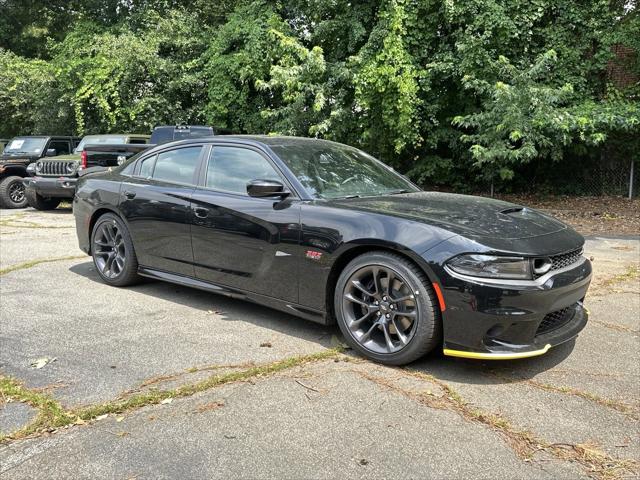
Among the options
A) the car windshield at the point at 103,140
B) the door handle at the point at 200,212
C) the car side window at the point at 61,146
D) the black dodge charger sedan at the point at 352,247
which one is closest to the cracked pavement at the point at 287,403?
the black dodge charger sedan at the point at 352,247

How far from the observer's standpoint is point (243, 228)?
4488 mm

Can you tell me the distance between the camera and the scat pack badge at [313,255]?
405 centimetres

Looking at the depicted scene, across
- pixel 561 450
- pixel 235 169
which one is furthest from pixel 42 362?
pixel 561 450

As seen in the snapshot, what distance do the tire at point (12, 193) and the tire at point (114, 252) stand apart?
9.50m

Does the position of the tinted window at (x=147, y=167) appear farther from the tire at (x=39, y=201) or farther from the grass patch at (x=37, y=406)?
the tire at (x=39, y=201)

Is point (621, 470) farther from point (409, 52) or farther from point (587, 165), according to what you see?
point (587, 165)

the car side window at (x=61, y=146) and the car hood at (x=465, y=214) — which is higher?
the car side window at (x=61, y=146)

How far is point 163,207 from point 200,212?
0.52m

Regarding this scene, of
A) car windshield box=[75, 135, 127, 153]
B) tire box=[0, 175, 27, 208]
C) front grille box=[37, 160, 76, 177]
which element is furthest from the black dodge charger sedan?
tire box=[0, 175, 27, 208]

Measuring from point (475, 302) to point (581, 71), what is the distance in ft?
37.6

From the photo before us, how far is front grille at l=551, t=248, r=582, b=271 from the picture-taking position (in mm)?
3635

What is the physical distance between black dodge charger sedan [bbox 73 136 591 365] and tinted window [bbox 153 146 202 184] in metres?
0.01

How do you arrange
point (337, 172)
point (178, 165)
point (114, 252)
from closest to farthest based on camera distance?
point (337, 172) < point (178, 165) < point (114, 252)

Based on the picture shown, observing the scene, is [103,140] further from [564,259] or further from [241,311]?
[564,259]
